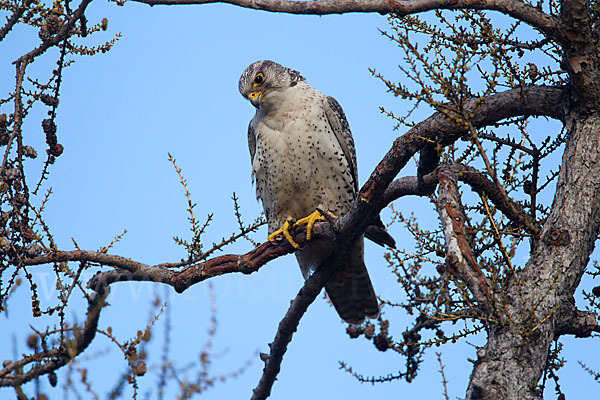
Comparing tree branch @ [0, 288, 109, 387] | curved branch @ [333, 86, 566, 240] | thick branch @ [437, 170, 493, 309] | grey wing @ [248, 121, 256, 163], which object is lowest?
tree branch @ [0, 288, 109, 387]

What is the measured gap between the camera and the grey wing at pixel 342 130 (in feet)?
17.5

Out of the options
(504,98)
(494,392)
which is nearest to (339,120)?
(504,98)

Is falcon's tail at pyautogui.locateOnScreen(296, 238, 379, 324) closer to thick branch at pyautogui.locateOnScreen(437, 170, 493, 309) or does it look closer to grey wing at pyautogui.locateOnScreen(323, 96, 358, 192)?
grey wing at pyautogui.locateOnScreen(323, 96, 358, 192)

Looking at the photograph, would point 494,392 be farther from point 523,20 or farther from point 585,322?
point 523,20

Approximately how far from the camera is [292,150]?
504cm

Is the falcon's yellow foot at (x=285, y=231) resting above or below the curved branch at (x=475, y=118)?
above

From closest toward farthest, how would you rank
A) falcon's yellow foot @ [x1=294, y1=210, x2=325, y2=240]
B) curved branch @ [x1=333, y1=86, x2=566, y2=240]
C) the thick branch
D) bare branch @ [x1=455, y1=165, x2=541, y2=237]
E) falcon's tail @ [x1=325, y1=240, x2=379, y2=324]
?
the thick branch < bare branch @ [x1=455, y1=165, x2=541, y2=237] < curved branch @ [x1=333, y1=86, x2=566, y2=240] < falcon's yellow foot @ [x1=294, y1=210, x2=325, y2=240] < falcon's tail @ [x1=325, y1=240, x2=379, y2=324]

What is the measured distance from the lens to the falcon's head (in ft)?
Answer: 17.7

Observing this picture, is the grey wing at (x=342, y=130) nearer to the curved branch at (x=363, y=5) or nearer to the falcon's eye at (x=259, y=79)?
the falcon's eye at (x=259, y=79)

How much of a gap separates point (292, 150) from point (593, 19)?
238 centimetres

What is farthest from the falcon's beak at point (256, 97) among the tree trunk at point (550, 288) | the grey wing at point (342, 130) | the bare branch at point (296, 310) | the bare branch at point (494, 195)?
the tree trunk at point (550, 288)

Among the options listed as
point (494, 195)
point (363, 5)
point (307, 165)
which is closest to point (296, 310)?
point (307, 165)

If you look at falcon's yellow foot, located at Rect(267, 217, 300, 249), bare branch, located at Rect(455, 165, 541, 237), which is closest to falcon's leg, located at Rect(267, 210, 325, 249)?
falcon's yellow foot, located at Rect(267, 217, 300, 249)

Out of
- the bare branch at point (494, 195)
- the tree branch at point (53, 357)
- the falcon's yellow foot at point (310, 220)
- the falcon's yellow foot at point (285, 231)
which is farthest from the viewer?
the falcon's yellow foot at point (285, 231)
